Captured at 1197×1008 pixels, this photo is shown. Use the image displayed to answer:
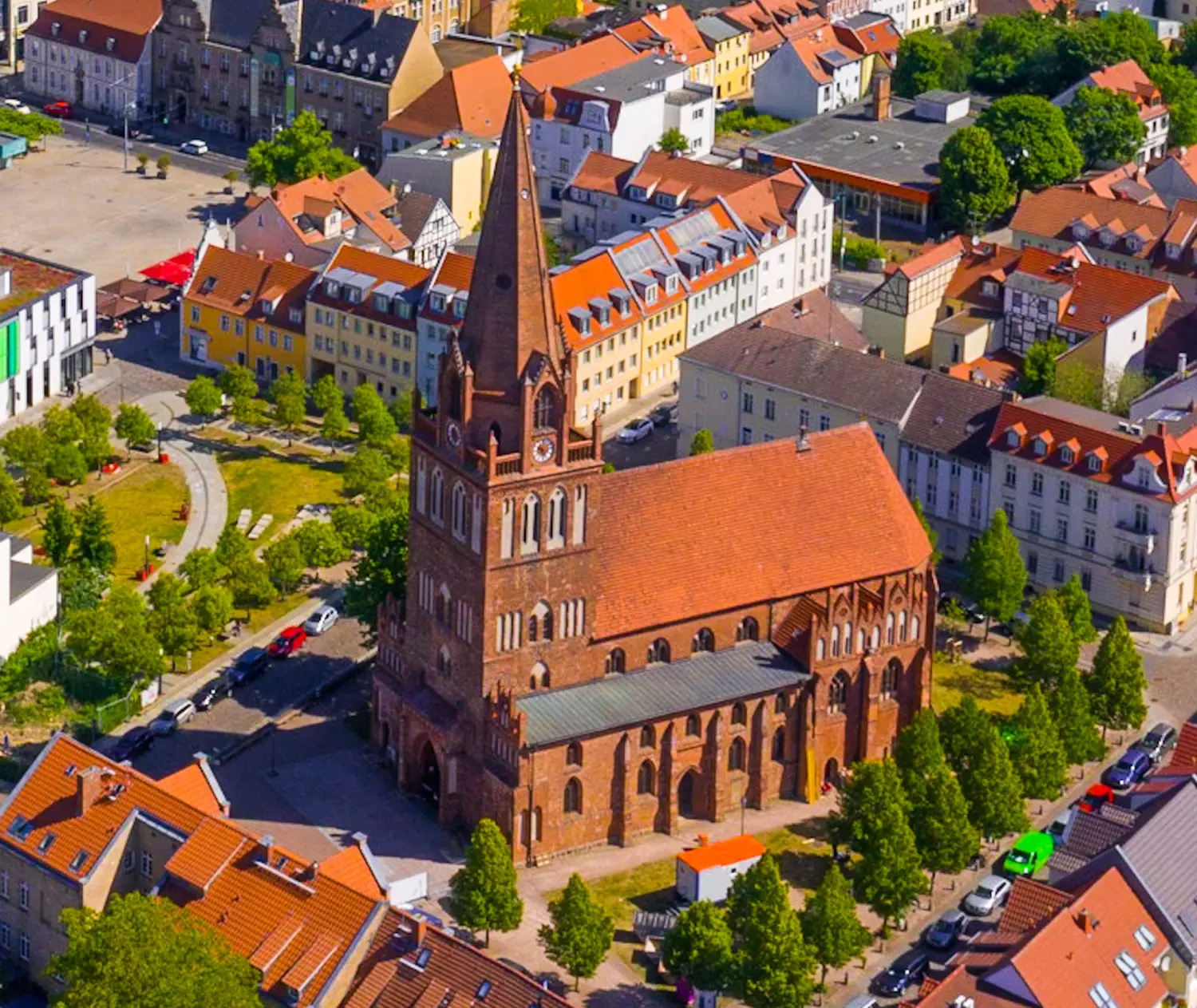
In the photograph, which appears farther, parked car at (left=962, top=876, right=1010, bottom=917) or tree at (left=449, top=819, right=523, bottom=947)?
parked car at (left=962, top=876, right=1010, bottom=917)

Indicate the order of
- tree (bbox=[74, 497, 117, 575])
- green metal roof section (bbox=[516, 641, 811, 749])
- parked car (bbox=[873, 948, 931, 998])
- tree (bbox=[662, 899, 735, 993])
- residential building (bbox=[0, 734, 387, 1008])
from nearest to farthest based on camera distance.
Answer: residential building (bbox=[0, 734, 387, 1008])
tree (bbox=[662, 899, 735, 993])
parked car (bbox=[873, 948, 931, 998])
green metal roof section (bbox=[516, 641, 811, 749])
tree (bbox=[74, 497, 117, 575])

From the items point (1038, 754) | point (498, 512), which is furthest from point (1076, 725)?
point (498, 512)

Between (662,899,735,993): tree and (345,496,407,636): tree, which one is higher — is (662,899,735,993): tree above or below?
below

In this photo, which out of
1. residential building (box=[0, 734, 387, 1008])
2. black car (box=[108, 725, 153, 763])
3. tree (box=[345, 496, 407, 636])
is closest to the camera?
residential building (box=[0, 734, 387, 1008])

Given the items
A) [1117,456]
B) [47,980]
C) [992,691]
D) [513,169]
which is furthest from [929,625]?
[47,980]

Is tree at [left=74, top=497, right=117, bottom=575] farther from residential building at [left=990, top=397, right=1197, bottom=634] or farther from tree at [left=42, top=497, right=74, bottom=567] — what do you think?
residential building at [left=990, top=397, right=1197, bottom=634]

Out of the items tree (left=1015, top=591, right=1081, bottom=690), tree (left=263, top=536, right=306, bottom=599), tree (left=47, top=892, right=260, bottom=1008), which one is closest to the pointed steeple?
tree (left=47, top=892, right=260, bottom=1008)

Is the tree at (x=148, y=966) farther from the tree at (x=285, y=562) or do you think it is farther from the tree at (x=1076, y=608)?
the tree at (x=1076, y=608)

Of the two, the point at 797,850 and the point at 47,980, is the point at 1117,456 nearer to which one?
the point at 797,850
